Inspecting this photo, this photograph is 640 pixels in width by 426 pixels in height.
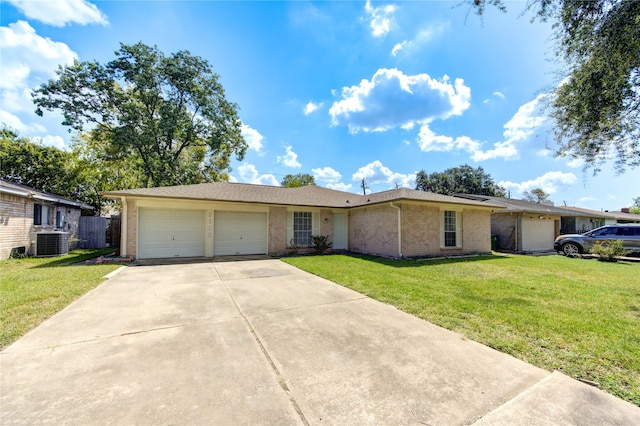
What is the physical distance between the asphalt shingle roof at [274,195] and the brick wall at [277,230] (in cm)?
60

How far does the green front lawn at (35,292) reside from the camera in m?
3.79

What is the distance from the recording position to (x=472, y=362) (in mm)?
2906

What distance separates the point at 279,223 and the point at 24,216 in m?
11.0

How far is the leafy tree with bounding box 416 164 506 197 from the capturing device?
36188 mm

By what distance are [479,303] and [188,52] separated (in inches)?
963

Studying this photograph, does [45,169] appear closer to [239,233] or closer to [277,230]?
[239,233]

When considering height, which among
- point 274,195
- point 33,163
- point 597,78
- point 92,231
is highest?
point 33,163

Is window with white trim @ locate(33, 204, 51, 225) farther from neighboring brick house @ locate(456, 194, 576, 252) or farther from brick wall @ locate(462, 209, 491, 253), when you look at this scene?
neighboring brick house @ locate(456, 194, 576, 252)

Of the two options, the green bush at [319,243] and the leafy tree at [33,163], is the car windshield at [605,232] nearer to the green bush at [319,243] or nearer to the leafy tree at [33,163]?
the green bush at [319,243]

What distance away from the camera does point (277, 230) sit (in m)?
13.0

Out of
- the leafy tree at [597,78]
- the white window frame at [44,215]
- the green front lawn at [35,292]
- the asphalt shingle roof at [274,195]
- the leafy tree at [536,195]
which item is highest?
the leafy tree at [536,195]

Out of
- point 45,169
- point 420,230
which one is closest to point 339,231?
point 420,230

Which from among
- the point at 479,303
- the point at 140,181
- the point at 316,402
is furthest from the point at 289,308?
the point at 140,181

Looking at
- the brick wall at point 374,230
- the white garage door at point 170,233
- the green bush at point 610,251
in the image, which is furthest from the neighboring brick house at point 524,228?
the white garage door at point 170,233
